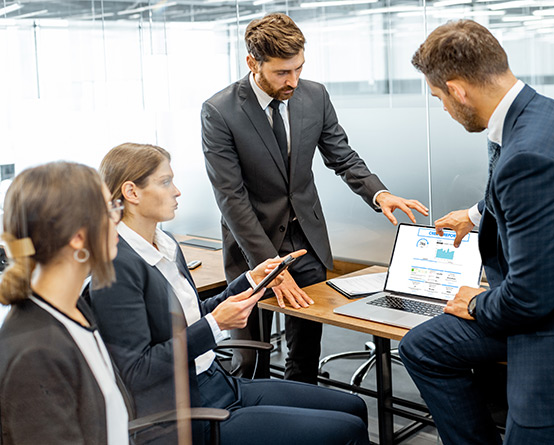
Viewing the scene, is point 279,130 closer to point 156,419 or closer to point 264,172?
point 264,172

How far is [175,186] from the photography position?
3.08ft

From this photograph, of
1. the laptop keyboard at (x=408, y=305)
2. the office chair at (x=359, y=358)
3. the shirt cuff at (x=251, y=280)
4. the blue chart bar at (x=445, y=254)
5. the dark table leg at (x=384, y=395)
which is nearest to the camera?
the shirt cuff at (x=251, y=280)

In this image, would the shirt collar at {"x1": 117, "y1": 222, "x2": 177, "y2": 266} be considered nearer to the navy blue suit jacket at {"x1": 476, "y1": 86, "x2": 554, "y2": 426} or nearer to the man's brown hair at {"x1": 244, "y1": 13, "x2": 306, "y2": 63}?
the navy blue suit jacket at {"x1": 476, "y1": 86, "x2": 554, "y2": 426}

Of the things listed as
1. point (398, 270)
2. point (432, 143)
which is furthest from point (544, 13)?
point (398, 270)

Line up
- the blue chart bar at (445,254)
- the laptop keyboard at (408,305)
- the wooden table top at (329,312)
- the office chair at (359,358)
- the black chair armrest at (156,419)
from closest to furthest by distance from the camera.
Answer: the black chair armrest at (156,419)
the wooden table top at (329,312)
the laptop keyboard at (408,305)
the blue chart bar at (445,254)
the office chair at (359,358)

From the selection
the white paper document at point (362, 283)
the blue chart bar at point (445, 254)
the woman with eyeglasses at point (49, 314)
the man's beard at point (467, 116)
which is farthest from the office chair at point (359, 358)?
the woman with eyeglasses at point (49, 314)

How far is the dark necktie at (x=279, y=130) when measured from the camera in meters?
2.52

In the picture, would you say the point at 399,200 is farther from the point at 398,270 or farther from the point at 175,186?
the point at 175,186

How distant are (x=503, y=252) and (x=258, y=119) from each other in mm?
1083

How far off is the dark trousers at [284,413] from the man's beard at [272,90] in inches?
40.9

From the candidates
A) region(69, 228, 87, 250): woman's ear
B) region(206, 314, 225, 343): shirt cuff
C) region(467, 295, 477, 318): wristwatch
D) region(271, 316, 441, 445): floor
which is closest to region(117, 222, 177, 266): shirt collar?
region(69, 228, 87, 250): woman's ear

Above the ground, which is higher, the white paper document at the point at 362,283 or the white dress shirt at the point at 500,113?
the white dress shirt at the point at 500,113

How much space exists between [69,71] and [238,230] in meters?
1.59

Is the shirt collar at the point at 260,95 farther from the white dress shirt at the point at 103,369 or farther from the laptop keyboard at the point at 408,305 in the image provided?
the white dress shirt at the point at 103,369
